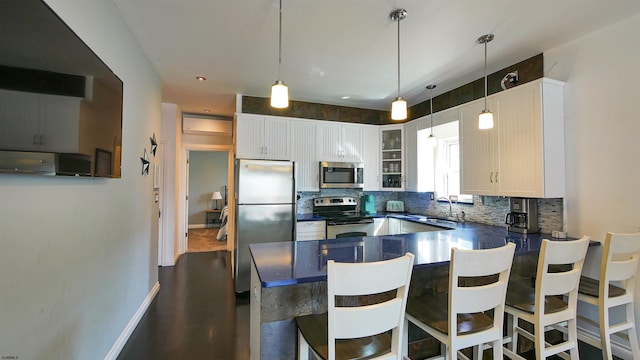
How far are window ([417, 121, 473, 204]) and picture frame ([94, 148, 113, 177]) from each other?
11.7ft

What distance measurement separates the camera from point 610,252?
174cm

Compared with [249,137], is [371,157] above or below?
below

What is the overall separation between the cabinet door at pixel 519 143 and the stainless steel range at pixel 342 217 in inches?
69.4

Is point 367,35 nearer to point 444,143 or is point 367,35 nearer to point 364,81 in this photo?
point 364,81

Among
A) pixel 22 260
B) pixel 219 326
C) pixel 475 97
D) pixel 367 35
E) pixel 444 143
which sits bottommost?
pixel 219 326

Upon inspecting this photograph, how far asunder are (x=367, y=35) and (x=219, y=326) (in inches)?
119

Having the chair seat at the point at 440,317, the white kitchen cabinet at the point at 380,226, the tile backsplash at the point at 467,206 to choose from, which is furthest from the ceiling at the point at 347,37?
the chair seat at the point at 440,317

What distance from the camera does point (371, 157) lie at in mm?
4414

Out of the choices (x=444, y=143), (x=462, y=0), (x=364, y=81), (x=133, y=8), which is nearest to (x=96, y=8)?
(x=133, y=8)

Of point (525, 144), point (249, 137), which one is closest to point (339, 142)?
point (249, 137)

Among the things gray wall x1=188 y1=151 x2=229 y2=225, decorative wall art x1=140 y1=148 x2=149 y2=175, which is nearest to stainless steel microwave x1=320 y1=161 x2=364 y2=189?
decorative wall art x1=140 y1=148 x2=149 y2=175

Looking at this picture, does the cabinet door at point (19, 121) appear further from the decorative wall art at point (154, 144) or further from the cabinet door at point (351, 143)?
the cabinet door at point (351, 143)

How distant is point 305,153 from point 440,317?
2.91 metres

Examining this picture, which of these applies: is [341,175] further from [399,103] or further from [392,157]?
[399,103]
